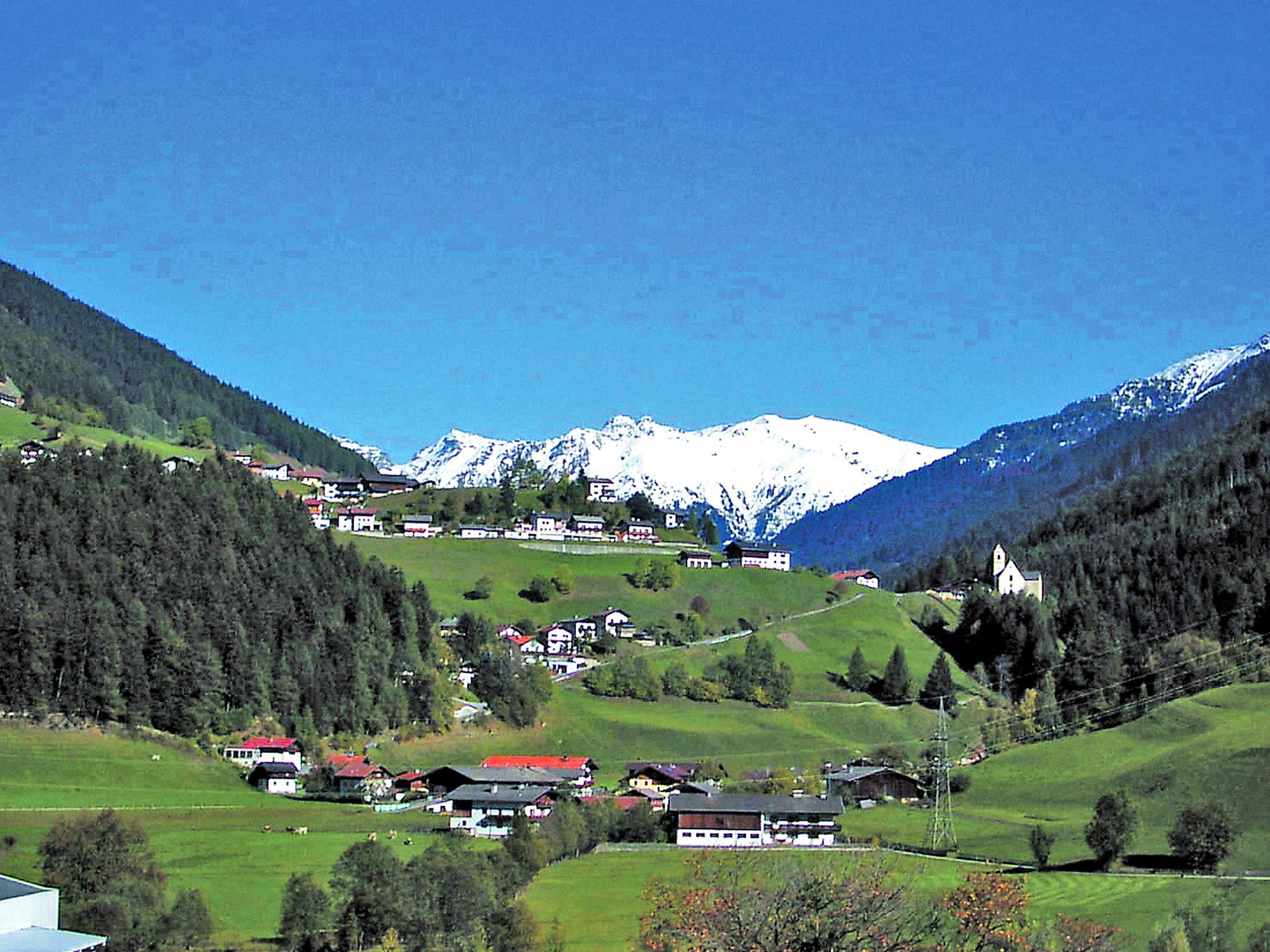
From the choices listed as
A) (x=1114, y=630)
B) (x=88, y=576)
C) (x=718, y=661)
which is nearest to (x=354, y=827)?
(x=88, y=576)

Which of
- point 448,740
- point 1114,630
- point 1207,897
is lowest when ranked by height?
point 1207,897

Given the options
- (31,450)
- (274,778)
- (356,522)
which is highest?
(31,450)

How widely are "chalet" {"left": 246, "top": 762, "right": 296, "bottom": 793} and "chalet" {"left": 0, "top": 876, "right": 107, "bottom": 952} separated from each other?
190ft

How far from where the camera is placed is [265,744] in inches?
4350

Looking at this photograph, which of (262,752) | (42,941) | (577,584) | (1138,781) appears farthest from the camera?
(577,584)

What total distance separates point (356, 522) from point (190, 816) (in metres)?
110

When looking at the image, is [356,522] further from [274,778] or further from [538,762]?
[274,778]

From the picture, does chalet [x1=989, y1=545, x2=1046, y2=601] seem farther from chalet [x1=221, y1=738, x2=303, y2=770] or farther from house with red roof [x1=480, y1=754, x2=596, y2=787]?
chalet [x1=221, y1=738, x2=303, y2=770]

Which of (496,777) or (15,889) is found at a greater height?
(496,777)

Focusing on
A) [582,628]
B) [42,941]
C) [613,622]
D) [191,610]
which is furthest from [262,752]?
[42,941]

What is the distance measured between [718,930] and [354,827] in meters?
59.1

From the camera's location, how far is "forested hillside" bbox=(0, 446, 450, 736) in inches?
4392

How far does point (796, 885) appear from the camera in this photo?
109 feet

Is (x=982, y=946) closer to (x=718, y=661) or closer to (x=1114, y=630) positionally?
(x=718, y=661)
